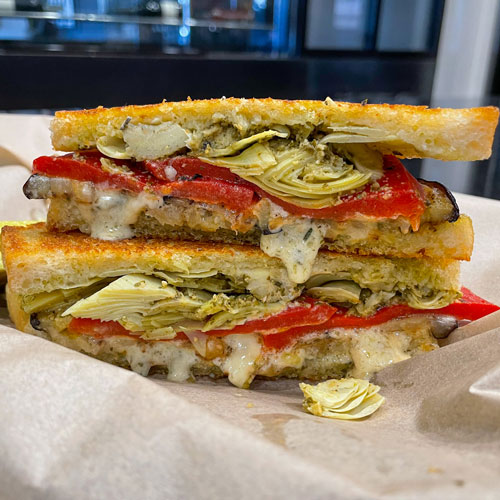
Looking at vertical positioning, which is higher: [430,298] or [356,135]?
[356,135]

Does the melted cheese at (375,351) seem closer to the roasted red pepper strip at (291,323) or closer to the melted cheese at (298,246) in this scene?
the roasted red pepper strip at (291,323)

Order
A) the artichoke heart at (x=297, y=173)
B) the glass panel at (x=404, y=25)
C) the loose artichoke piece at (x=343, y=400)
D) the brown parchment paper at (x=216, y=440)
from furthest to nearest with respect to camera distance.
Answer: the glass panel at (x=404, y=25), the artichoke heart at (x=297, y=173), the loose artichoke piece at (x=343, y=400), the brown parchment paper at (x=216, y=440)

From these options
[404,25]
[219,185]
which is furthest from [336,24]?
[219,185]

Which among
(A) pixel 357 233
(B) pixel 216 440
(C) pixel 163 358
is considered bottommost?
(C) pixel 163 358

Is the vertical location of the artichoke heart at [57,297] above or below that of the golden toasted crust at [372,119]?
below

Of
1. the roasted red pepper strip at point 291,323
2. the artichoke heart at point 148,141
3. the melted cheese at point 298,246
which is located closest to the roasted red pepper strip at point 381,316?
the roasted red pepper strip at point 291,323

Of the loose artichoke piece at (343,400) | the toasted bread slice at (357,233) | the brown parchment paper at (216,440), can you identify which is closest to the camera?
the brown parchment paper at (216,440)

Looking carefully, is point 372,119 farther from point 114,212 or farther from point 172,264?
point 114,212

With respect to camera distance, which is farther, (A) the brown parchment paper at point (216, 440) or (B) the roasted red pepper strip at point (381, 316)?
(B) the roasted red pepper strip at point (381, 316)
